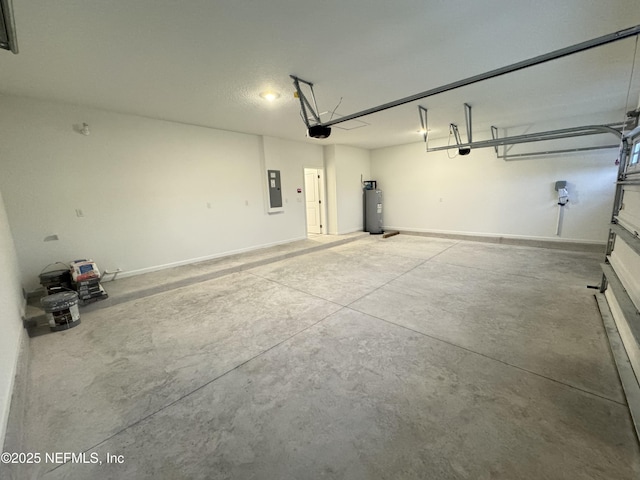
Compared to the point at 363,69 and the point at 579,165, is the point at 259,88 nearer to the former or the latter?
the point at 363,69

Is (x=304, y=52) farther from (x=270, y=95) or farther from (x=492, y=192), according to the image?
(x=492, y=192)

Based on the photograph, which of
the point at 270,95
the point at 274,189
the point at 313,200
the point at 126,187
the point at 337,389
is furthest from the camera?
the point at 313,200

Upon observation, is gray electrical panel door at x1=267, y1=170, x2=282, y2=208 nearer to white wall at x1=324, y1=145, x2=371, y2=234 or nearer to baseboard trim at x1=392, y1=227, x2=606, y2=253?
white wall at x1=324, y1=145, x2=371, y2=234

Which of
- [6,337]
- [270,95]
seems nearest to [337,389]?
[6,337]

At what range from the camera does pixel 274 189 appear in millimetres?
6207

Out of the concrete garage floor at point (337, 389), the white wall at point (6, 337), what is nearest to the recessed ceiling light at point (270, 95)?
the concrete garage floor at point (337, 389)

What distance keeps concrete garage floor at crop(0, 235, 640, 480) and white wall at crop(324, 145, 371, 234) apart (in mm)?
4469

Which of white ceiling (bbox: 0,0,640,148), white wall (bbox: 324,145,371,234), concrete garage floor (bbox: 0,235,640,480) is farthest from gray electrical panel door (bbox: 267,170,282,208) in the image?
concrete garage floor (bbox: 0,235,640,480)

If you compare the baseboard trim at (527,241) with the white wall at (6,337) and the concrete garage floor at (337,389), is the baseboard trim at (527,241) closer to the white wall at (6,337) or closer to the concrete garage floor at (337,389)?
the concrete garage floor at (337,389)

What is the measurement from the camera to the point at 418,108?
4191 millimetres

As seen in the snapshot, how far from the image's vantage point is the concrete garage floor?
135 cm

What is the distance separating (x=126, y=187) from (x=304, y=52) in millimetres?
3655

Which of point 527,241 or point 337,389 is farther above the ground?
point 527,241

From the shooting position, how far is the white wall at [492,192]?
17.1ft
